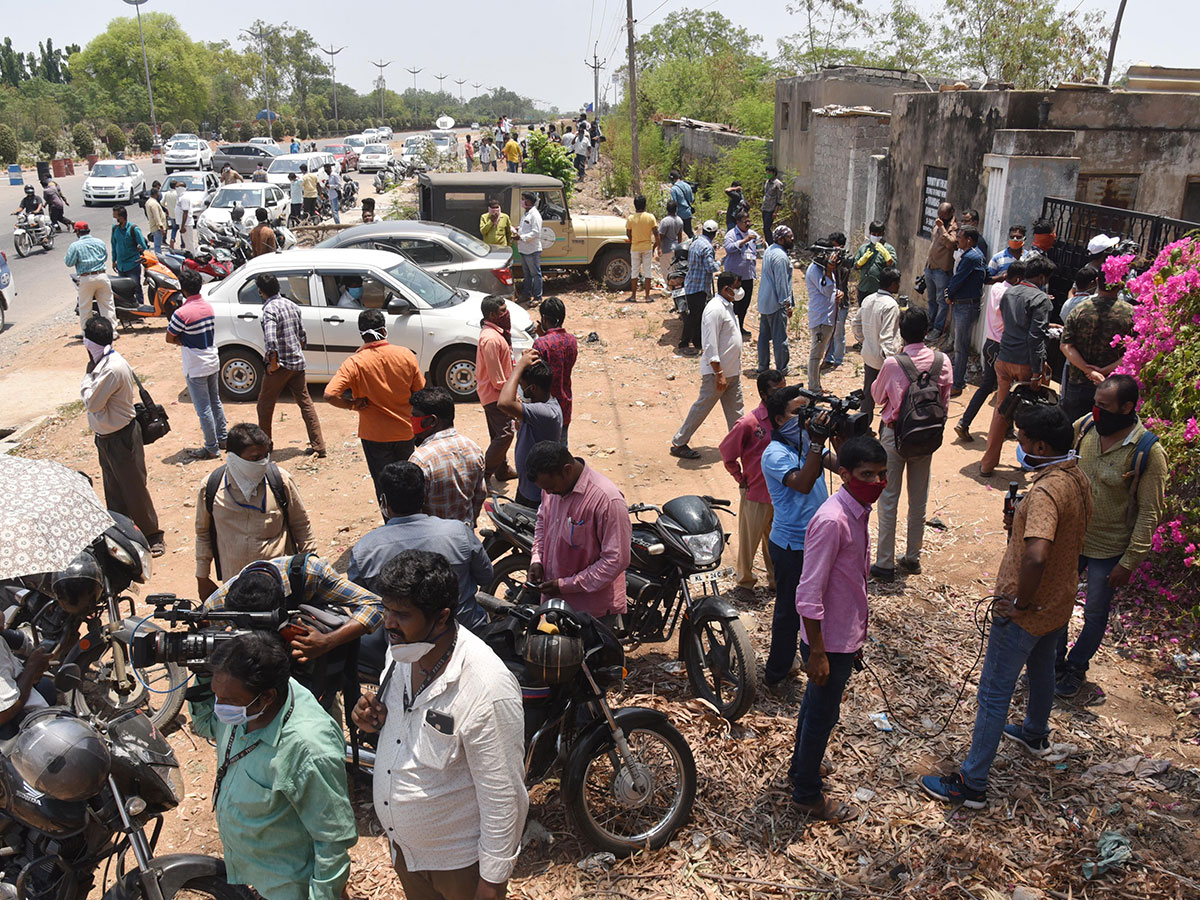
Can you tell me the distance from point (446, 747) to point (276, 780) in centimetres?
58

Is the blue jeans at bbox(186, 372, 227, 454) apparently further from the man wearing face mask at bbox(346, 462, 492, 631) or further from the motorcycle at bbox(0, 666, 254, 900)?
the motorcycle at bbox(0, 666, 254, 900)

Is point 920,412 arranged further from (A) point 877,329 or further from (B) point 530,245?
(B) point 530,245

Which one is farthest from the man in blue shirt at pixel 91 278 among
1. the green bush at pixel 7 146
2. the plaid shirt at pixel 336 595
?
the green bush at pixel 7 146

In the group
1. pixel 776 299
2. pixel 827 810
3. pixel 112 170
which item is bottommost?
pixel 827 810

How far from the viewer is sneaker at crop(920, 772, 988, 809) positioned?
4.20 meters

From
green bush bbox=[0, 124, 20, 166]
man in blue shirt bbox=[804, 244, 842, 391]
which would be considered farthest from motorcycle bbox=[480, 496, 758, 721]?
green bush bbox=[0, 124, 20, 166]

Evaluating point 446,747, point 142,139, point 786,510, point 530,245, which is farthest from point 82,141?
point 446,747

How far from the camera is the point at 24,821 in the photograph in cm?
322

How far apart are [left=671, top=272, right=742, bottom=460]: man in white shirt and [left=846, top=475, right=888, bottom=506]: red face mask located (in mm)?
4401

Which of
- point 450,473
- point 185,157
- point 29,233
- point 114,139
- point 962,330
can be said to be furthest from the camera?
A: point 114,139

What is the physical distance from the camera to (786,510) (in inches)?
195

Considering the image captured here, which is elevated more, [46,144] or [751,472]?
[46,144]

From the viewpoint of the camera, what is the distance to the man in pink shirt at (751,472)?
5.67 metres

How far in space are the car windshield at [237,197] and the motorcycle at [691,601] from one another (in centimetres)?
2001
